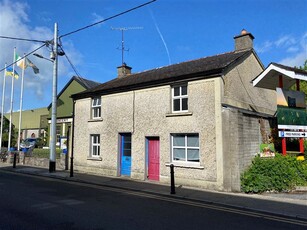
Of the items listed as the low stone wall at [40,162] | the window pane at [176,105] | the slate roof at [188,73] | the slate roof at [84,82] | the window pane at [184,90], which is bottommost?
the low stone wall at [40,162]

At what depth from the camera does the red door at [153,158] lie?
14.1 m

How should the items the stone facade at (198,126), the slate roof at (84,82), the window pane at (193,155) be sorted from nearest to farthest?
the stone facade at (198,126), the window pane at (193,155), the slate roof at (84,82)

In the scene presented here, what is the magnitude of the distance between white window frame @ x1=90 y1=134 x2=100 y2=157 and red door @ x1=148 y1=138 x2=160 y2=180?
14.4 feet

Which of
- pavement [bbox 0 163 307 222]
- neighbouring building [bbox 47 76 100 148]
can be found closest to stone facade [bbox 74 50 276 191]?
pavement [bbox 0 163 307 222]

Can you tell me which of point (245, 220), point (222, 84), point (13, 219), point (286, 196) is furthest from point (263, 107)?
point (13, 219)

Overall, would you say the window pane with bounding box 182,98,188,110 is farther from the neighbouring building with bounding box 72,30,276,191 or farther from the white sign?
the white sign

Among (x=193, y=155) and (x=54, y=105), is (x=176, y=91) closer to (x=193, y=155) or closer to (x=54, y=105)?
(x=193, y=155)

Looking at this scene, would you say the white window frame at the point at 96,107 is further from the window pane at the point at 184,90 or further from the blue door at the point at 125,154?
the window pane at the point at 184,90

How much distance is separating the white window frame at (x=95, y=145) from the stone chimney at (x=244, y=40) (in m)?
9.93

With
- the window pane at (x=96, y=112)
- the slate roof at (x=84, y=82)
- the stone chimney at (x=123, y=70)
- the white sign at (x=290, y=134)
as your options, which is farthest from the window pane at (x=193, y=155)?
the slate roof at (x=84, y=82)

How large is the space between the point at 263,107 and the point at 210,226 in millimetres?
11541

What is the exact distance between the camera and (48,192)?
417 inches

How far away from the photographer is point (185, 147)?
516 inches

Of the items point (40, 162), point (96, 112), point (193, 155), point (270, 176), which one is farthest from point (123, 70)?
point (270, 176)
